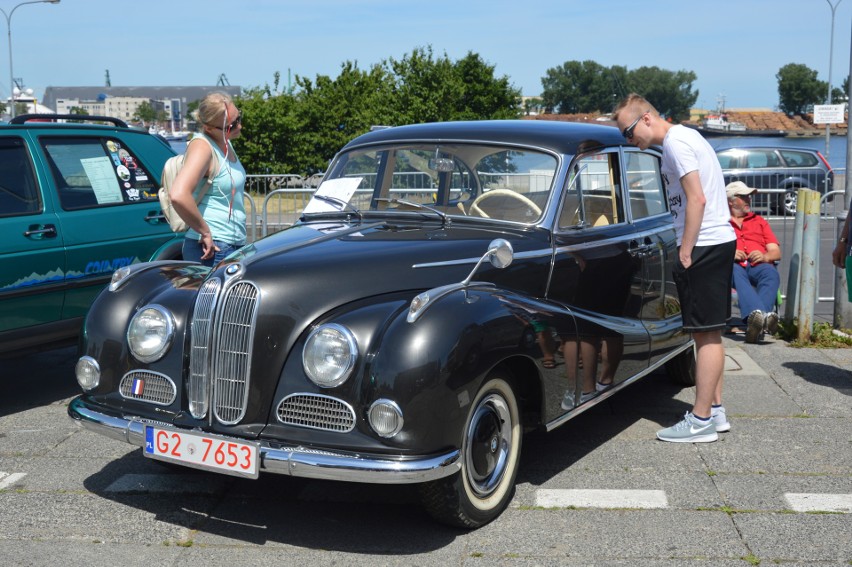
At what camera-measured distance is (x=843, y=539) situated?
4.18 meters

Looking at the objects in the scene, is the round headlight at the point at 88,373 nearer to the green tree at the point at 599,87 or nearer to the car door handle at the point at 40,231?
the car door handle at the point at 40,231

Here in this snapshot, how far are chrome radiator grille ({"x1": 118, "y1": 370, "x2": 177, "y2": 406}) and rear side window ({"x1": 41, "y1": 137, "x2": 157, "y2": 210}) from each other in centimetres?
261

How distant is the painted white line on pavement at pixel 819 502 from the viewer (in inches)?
179

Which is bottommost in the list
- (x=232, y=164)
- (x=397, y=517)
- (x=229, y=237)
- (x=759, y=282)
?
(x=397, y=517)

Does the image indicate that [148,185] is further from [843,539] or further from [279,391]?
[843,539]

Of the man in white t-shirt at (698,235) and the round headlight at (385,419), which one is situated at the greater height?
the man in white t-shirt at (698,235)

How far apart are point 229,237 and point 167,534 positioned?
2235 mm

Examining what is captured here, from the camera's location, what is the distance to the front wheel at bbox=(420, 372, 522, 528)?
4.13 m

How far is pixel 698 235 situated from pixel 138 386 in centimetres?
316

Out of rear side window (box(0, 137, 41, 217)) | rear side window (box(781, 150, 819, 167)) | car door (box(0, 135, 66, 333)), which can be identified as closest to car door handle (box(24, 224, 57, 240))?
car door (box(0, 135, 66, 333))

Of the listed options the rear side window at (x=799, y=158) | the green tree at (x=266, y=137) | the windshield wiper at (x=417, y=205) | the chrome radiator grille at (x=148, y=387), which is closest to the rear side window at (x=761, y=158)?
the rear side window at (x=799, y=158)

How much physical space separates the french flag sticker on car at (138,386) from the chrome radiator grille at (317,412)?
806 millimetres

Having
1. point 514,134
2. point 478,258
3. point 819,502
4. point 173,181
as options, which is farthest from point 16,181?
point 819,502

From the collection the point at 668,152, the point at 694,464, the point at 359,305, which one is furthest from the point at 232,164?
the point at 694,464
